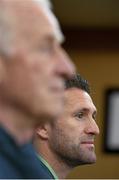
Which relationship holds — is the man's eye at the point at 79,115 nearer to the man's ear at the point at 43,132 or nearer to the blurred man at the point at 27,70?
the man's ear at the point at 43,132

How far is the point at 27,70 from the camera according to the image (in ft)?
2.74

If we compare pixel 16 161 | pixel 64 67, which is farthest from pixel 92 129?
pixel 64 67

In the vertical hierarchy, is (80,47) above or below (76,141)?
above

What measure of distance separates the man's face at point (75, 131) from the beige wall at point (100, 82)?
2522 millimetres

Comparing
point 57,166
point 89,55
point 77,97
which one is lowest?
point 57,166

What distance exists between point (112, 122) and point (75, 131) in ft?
8.73

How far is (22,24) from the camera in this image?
33.1 inches

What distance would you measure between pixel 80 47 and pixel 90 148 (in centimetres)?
287

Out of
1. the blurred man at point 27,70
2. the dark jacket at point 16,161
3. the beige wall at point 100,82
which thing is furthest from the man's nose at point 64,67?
the beige wall at point 100,82

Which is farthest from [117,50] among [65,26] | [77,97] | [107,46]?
[77,97]

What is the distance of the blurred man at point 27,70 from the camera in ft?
2.72

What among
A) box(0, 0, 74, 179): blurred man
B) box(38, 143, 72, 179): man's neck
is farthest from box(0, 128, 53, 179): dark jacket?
box(38, 143, 72, 179): man's neck

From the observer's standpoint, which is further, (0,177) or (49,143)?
(49,143)

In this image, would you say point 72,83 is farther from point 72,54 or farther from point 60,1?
point 72,54
